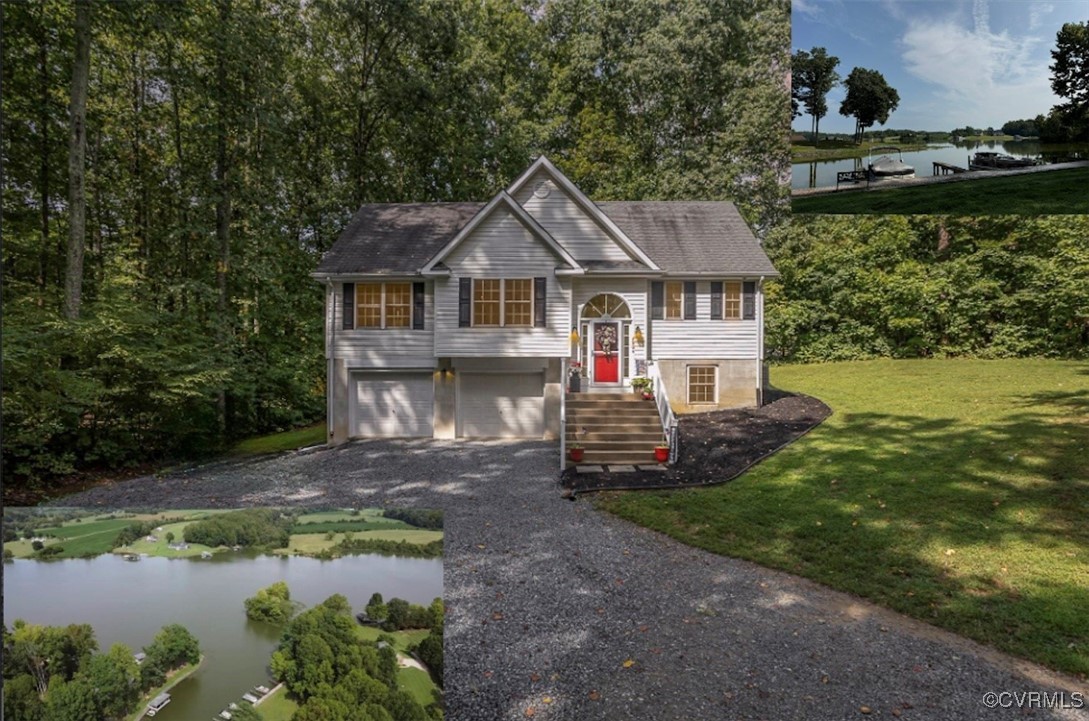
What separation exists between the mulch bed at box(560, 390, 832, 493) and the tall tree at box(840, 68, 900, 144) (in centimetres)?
152

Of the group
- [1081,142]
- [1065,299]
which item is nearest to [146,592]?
[1065,299]

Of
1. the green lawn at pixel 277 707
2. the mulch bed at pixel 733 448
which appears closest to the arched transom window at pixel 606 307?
the mulch bed at pixel 733 448

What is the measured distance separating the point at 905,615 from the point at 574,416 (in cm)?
198

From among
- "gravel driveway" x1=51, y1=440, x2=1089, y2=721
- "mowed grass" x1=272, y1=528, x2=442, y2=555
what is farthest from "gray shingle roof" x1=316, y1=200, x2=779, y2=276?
"mowed grass" x1=272, y1=528, x2=442, y2=555

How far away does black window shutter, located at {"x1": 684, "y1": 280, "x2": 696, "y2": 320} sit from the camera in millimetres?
3724

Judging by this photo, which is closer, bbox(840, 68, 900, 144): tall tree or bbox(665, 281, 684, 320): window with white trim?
bbox(840, 68, 900, 144): tall tree

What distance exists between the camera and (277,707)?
1542 mm

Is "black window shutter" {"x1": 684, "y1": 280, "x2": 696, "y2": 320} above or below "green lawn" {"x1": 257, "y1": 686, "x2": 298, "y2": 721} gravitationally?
above

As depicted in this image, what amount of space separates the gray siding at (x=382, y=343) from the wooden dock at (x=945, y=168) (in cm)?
295

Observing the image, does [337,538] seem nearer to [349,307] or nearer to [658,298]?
[349,307]

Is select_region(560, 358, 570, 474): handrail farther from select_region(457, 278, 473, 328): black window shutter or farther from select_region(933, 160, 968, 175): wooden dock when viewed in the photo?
select_region(933, 160, 968, 175): wooden dock

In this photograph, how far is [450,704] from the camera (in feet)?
7.69

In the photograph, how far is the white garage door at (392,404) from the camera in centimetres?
299

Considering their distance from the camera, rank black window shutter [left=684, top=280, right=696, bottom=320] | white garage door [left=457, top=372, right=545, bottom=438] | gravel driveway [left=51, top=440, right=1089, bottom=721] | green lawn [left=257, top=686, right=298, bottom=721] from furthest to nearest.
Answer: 1. black window shutter [left=684, top=280, right=696, bottom=320]
2. white garage door [left=457, top=372, right=545, bottom=438]
3. gravel driveway [left=51, top=440, right=1089, bottom=721]
4. green lawn [left=257, top=686, right=298, bottom=721]
